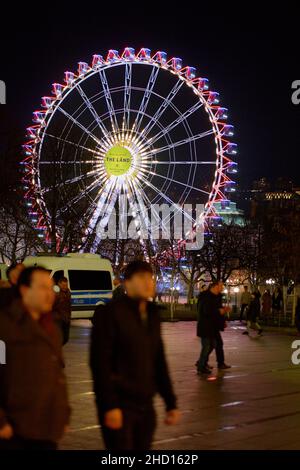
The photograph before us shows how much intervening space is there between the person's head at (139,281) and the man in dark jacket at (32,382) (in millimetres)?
623

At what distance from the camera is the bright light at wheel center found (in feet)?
127

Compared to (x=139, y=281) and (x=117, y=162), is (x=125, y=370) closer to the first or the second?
(x=139, y=281)

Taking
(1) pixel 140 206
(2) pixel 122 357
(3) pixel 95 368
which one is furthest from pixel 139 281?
(1) pixel 140 206

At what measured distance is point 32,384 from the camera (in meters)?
5.10

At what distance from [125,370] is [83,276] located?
25.5 meters

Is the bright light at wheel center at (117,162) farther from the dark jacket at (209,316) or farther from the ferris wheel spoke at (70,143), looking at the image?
the dark jacket at (209,316)

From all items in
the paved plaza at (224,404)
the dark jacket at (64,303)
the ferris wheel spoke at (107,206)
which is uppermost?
the ferris wheel spoke at (107,206)

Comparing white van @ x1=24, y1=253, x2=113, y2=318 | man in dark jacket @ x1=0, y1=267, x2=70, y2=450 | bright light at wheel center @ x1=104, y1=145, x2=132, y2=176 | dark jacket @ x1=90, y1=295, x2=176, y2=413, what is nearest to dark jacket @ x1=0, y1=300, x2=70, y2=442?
man in dark jacket @ x1=0, y1=267, x2=70, y2=450

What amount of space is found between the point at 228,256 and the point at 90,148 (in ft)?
66.0

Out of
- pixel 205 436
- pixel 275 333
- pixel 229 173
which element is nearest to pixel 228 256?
pixel 229 173

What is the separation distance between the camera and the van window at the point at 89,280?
30.5 meters

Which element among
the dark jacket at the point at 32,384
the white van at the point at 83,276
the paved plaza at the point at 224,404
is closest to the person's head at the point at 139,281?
the dark jacket at the point at 32,384
